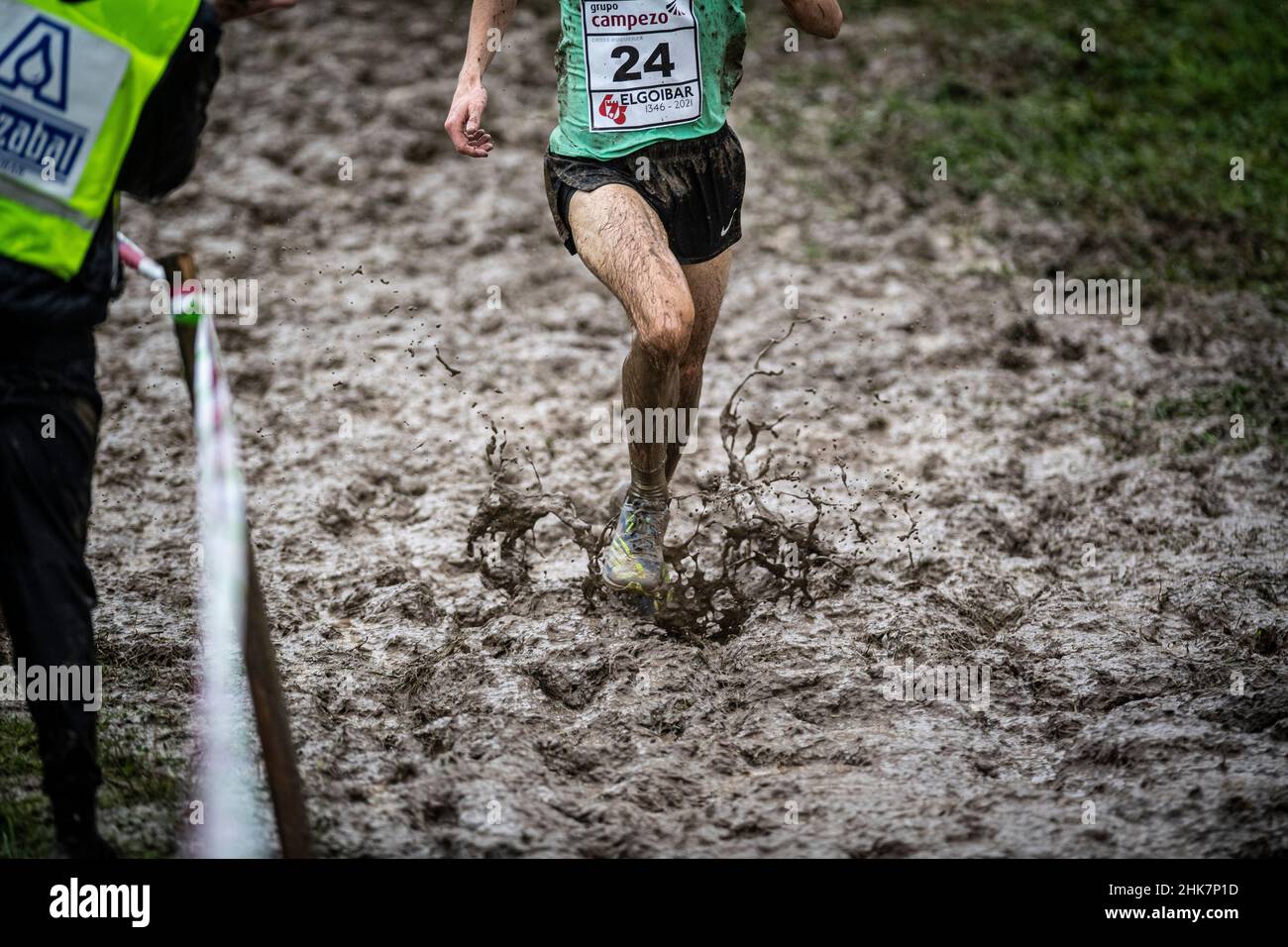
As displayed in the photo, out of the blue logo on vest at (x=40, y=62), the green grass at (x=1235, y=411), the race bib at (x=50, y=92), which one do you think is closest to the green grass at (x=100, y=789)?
the race bib at (x=50, y=92)

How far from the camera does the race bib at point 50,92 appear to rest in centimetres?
254

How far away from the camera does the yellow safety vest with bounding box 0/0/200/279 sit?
2545 millimetres

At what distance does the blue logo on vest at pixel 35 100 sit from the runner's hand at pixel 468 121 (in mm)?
1161

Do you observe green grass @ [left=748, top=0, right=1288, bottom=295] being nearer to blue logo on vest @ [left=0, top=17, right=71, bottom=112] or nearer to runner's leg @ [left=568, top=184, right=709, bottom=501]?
runner's leg @ [left=568, top=184, right=709, bottom=501]

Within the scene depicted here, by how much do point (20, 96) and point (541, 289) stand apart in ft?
12.8

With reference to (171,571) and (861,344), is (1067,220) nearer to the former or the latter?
(861,344)

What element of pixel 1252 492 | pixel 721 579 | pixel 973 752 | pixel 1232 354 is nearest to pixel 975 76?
pixel 1232 354

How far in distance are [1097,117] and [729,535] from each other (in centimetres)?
501

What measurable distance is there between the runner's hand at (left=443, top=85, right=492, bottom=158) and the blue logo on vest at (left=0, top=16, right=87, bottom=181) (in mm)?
1161

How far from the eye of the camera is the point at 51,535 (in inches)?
105

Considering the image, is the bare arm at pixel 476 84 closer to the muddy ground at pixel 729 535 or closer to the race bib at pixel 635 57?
the race bib at pixel 635 57

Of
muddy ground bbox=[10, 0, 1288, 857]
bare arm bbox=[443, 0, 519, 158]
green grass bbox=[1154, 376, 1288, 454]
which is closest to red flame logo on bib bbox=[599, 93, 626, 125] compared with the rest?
bare arm bbox=[443, 0, 519, 158]

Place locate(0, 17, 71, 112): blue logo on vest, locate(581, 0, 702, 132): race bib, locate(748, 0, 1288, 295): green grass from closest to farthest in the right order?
locate(0, 17, 71, 112): blue logo on vest → locate(581, 0, 702, 132): race bib → locate(748, 0, 1288, 295): green grass
